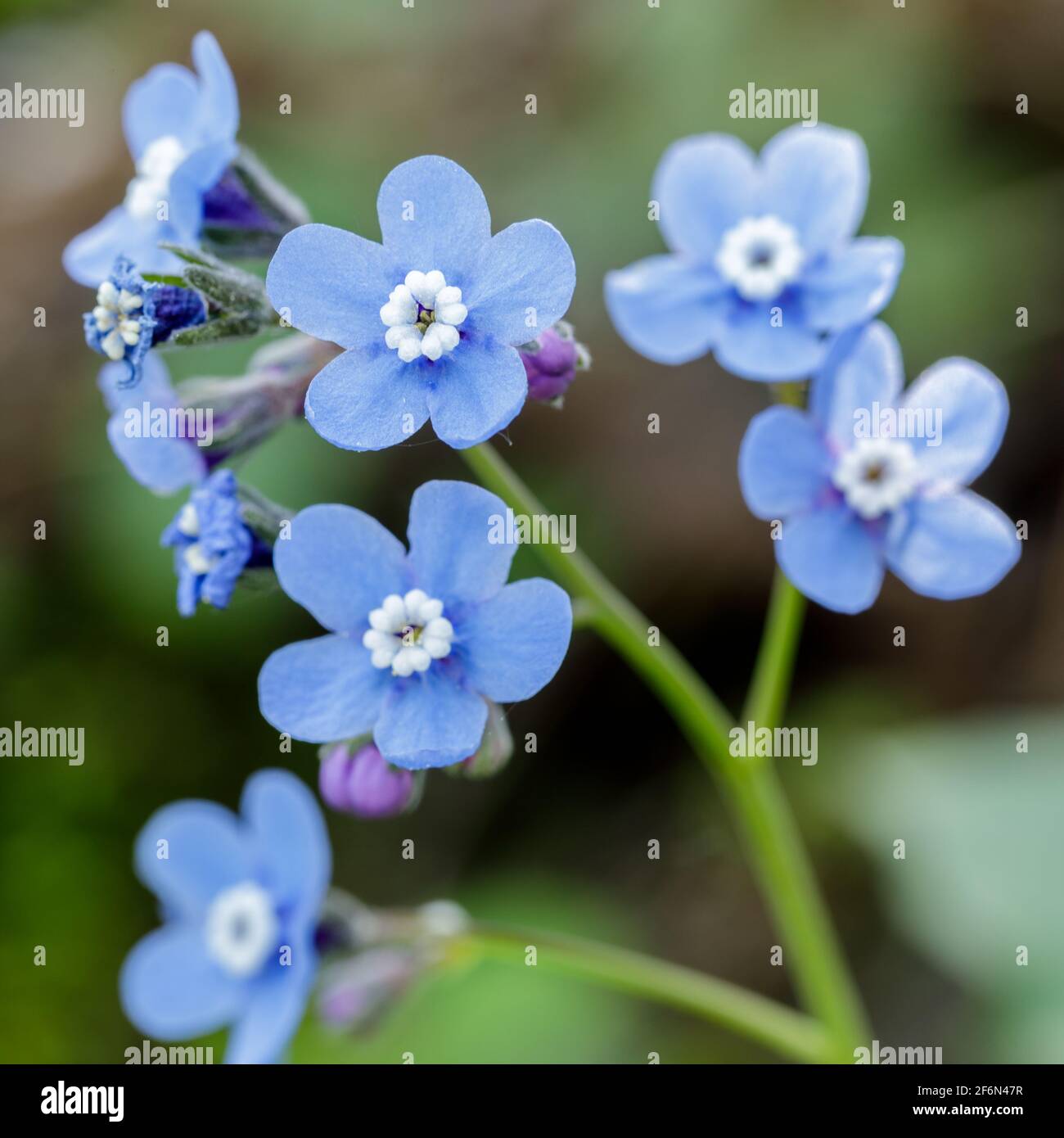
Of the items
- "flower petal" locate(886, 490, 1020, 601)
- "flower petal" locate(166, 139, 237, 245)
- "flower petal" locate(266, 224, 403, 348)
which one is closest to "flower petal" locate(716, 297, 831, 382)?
"flower petal" locate(886, 490, 1020, 601)

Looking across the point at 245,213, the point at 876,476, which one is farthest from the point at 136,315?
the point at 876,476

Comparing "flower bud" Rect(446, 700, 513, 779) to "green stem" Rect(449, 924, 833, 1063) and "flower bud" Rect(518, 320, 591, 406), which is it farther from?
"green stem" Rect(449, 924, 833, 1063)

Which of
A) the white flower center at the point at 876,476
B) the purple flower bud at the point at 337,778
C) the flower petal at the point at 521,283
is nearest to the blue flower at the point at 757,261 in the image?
the white flower center at the point at 876,476

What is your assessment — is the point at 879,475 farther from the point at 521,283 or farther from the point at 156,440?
the point at 156,440

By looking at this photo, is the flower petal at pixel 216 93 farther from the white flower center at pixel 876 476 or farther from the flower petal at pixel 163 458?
the white flower center at pixel 876 476

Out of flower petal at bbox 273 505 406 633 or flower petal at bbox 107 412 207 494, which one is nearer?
flower petal at bbox 273 505 406 633

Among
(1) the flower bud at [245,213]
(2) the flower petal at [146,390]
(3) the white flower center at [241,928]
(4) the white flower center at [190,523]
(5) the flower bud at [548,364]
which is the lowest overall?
(3) the white flower center at [241,928]
